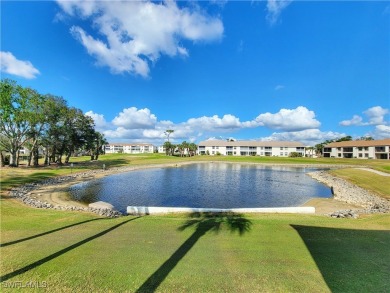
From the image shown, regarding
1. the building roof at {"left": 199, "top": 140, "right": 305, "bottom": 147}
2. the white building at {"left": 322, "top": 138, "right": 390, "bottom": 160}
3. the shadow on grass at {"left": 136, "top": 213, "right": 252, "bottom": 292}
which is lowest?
the shadow on grass at {"left": 136, "top": 213, "right": 252, "bottom": 292}

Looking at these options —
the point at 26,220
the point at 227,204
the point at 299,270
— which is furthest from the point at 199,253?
the point at 227,204

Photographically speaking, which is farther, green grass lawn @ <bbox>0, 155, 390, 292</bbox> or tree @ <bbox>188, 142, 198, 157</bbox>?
tree @ <bbox>188, 142, 198, 157</bbox>

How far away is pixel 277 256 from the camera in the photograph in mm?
6949

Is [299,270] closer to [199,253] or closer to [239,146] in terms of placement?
[199,253]

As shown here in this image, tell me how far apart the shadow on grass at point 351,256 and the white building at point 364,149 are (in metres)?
98.2

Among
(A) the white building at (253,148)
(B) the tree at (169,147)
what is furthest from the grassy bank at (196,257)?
(A) the white building at (253,148)

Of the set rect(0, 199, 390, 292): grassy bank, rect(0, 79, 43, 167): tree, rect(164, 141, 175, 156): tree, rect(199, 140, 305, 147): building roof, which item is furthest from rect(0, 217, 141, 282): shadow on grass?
rect(199, 140, 305, 147): building roof

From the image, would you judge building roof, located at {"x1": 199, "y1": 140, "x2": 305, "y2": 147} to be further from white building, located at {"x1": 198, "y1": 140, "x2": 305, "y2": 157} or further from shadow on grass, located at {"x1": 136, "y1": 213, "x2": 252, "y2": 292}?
shadow on grass, located at {"x1": 136, "y1": 213, "x2": 252, "y2": 292}

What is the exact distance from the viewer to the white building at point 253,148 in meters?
122

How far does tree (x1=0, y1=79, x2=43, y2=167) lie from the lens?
125 feet

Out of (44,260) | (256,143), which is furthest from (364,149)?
(44,260)

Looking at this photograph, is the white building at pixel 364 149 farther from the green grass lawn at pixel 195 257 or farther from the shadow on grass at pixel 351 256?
the shadow on grass at pixel 351 256

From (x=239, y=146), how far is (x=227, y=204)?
109 m

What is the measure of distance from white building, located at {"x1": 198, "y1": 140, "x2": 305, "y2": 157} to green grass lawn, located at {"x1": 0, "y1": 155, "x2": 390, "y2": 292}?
11806cm
